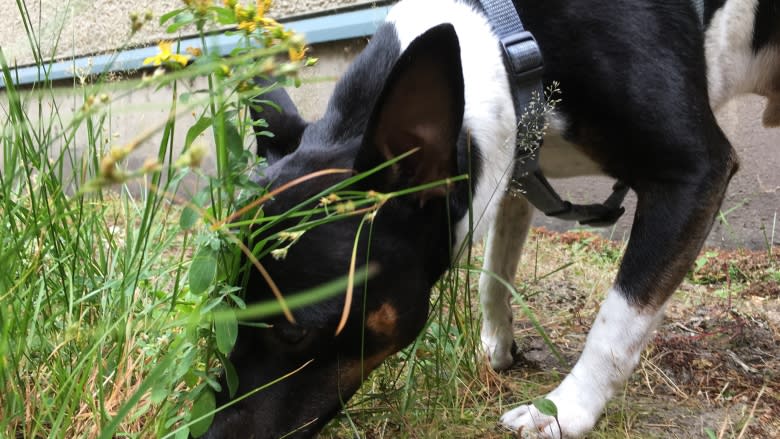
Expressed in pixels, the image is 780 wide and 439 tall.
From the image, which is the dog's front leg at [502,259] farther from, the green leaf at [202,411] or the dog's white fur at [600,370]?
the green leaf at [202,411]

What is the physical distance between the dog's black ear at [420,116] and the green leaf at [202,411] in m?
0.55

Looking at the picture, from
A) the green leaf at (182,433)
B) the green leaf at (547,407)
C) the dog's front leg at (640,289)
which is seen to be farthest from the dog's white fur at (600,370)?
the green leaf at (182,433)

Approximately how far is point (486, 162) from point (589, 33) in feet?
1.51

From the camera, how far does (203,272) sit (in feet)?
4.50

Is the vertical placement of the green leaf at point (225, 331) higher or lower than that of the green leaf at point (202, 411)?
higher

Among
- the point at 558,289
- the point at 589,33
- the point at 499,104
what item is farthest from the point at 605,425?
the point at 558,289

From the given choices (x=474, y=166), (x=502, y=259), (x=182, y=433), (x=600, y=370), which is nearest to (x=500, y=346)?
(x=502, y=259)

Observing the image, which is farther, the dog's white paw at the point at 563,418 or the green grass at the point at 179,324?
the dog's white paw at the point at 563,418

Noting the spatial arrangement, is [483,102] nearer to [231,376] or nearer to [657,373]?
[231,376]

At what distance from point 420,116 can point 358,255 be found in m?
0.33

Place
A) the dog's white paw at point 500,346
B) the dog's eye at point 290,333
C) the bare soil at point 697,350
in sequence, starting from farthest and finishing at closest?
the dog's white paw at point 500,346
the bare soil at point 697,350
the dog's eye at point 290,333

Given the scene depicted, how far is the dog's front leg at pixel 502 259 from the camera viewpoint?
8.30 feet

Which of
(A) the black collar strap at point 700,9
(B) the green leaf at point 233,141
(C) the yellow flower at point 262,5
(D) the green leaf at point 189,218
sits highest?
(C) the yellow flower at point 262,5

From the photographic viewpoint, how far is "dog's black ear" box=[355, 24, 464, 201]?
1412 millimetres
